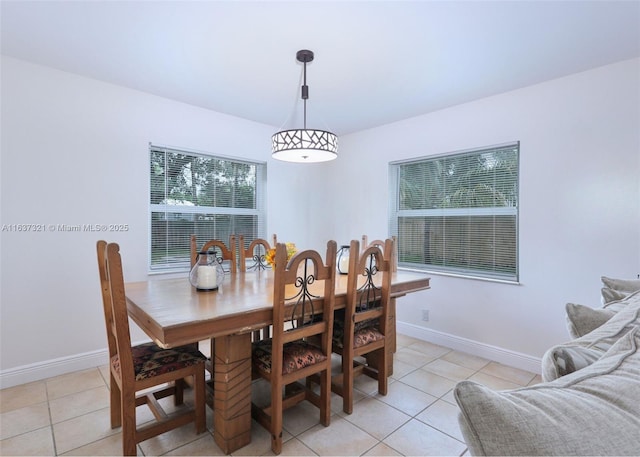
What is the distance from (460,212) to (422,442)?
217 centimetres

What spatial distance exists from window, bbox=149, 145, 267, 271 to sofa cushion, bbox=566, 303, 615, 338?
10.4 ft

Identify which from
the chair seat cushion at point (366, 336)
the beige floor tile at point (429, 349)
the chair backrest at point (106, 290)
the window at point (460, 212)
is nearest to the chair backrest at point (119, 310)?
the chair backrest at point (106, 290)

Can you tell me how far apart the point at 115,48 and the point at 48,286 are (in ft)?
6.17

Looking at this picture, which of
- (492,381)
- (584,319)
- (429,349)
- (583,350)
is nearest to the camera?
(583,350)

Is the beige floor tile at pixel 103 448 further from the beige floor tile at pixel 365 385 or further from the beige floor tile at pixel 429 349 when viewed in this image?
the beige floor tile at pixel 429 349

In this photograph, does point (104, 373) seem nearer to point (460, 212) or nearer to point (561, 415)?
point (561, 415)

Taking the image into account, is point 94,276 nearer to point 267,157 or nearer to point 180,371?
point 180,371

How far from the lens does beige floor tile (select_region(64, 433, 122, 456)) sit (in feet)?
5.59

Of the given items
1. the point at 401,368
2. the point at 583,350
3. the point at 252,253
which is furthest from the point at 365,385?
the point at 583,350

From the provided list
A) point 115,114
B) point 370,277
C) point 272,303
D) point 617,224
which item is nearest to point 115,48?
point 115,114

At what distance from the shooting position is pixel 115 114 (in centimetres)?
288

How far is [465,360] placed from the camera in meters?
2.96

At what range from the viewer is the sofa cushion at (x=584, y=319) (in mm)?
1213

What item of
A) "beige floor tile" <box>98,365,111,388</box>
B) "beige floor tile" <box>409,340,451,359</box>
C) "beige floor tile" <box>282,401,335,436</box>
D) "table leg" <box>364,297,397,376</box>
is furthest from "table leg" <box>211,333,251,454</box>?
"beige floor tile" <box>409,340,451,359</box>
